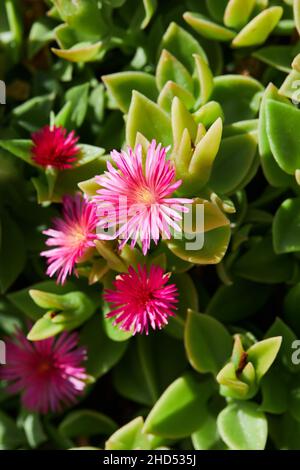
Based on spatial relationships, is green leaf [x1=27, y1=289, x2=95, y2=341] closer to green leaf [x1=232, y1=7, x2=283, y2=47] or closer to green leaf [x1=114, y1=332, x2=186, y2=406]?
green leaf [x1=114, y1=332, x2=186, y2=406]

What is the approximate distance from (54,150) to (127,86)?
0.13m

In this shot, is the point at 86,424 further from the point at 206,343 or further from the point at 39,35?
the point at 39,35

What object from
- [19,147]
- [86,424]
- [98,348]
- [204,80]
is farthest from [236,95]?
[86,424]

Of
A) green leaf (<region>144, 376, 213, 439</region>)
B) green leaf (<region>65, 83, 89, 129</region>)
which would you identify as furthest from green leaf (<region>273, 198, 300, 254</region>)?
green leaf (<region>65, 83, 89, 129</region>)

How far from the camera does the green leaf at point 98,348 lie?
0.97 m

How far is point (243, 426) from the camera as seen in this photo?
2.83 ft

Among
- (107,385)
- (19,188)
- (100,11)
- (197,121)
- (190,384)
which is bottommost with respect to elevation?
(107,385)

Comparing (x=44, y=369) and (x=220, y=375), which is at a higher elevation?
(x=220, y=375)

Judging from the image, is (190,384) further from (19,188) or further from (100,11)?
(100,11)

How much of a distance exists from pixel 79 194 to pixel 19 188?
0.15 metres

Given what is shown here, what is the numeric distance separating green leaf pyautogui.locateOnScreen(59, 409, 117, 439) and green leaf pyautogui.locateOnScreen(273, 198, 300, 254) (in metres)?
0.37

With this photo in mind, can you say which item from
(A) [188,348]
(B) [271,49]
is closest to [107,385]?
(A) [188,348]

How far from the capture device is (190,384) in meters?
0.92

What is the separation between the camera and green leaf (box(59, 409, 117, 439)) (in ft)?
3.29
